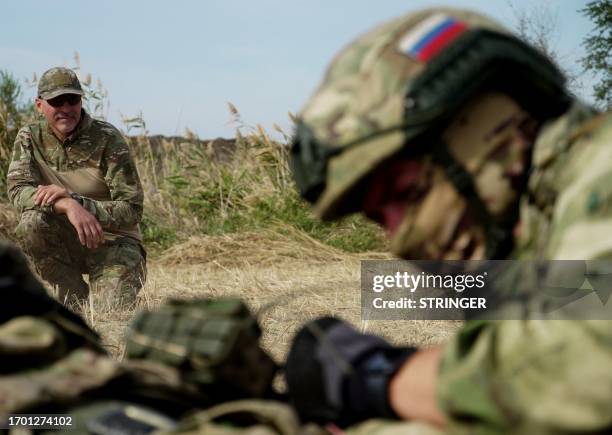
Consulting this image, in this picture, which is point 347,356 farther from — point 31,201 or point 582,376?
point 31,201

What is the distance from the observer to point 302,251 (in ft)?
24.7

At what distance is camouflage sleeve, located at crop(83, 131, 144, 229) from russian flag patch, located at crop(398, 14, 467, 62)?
4.54 metres

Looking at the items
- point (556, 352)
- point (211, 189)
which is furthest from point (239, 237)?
point (556, 352)

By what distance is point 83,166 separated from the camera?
611 cm

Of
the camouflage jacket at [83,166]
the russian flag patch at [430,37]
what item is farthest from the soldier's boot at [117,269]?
the russian flag patch at [430,37]

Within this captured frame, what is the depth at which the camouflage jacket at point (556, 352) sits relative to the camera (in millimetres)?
1201

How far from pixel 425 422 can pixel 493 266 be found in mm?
387

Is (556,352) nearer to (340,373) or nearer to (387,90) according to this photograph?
(340,373)

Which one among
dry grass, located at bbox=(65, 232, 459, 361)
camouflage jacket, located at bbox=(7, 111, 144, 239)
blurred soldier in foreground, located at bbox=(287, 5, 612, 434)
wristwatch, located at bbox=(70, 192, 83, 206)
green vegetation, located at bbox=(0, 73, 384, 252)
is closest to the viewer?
blurred soldier in foreground, located at bbox=(287, 5, 612, 434)

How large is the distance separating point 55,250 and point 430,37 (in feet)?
16.0

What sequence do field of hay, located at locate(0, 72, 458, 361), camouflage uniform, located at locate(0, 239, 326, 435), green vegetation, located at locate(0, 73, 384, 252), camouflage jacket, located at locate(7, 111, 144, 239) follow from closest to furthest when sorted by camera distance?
camouflage uniform, located at locate(0, 239, 326, 435)
field of hay, located at locate(0, 72, 458, 361)
camouflage jacket, located at locate(7, 111, 144, 239)
green vegetation, located at locate(0, 73, 384, 252)

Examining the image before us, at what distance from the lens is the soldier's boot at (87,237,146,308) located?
564 cm

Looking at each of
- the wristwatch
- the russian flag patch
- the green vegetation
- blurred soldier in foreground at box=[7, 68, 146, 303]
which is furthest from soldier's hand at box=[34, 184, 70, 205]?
the russian flag patch

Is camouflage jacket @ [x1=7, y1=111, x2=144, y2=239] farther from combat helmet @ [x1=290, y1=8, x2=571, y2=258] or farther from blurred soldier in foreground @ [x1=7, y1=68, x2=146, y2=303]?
combat helmet @ [x1=290, y1=8, x2=571, y2=258]
